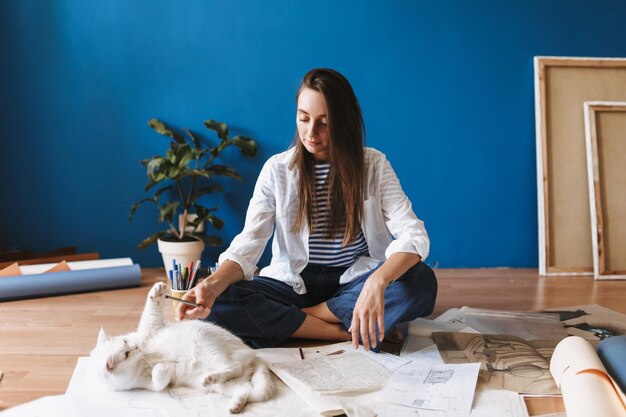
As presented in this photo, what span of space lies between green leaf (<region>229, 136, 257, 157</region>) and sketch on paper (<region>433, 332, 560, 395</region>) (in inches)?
51.9

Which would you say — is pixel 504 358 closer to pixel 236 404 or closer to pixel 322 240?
pixel 322 240

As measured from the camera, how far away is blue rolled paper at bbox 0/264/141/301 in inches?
93.4

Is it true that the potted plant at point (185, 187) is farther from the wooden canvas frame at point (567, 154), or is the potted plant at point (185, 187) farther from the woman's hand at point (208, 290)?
the wooden canvas frame at point (567, 154)

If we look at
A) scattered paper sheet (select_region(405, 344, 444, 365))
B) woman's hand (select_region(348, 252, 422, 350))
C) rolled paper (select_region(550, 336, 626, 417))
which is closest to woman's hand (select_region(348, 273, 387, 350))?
woman's hand (select_region(348, 252, 422, 350))

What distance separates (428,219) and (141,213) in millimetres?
1382

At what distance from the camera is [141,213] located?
2.96m

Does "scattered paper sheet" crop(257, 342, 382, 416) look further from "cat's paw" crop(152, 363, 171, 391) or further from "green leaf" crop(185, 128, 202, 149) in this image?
"green leaf" crop(185, 128, 202, 149)

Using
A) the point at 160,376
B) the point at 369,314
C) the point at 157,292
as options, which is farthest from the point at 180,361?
the point at 369,314

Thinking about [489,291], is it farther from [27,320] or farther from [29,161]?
[29,161]

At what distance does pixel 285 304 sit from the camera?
6.15 feet

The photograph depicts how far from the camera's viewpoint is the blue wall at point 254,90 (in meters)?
2.84

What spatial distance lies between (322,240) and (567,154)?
63.6 inches

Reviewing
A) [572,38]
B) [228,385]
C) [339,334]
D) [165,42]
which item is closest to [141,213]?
[165,42]

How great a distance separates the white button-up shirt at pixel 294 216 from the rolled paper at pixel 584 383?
0.59 metres
